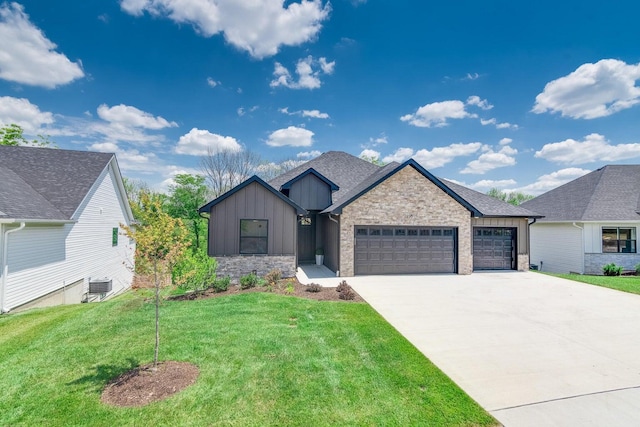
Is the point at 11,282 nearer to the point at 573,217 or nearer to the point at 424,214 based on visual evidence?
the point at 424,214

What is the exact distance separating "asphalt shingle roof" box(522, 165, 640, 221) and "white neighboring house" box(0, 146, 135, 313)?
23001 millimetres

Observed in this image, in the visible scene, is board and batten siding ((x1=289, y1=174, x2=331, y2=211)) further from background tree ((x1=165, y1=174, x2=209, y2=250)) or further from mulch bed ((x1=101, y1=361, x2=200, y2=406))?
mulch bed ((x1=101, y1=361, x2=200, y2=406))

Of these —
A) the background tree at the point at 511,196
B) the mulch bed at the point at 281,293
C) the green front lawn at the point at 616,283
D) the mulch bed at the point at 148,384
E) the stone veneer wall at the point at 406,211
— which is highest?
the background tree at the point at 511,196

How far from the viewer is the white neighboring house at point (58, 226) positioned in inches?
336

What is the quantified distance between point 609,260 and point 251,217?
2003 cm

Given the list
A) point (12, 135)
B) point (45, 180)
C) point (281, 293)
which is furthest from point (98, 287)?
point (12, 135)

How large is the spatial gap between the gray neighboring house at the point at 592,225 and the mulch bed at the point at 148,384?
2091 cm

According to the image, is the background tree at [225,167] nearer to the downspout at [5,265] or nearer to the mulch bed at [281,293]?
the mulch bed at [281,293]

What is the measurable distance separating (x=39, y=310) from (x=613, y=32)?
25.0 m

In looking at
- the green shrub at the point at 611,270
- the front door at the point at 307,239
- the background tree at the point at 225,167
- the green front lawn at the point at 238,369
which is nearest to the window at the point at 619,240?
the green shrub at the point at 611,270

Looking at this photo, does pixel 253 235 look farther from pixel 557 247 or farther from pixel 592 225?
pixel 592 225

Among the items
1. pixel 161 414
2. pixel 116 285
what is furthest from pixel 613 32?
pixel 116 285

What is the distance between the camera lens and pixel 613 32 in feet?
43.0

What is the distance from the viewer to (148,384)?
415 cm
